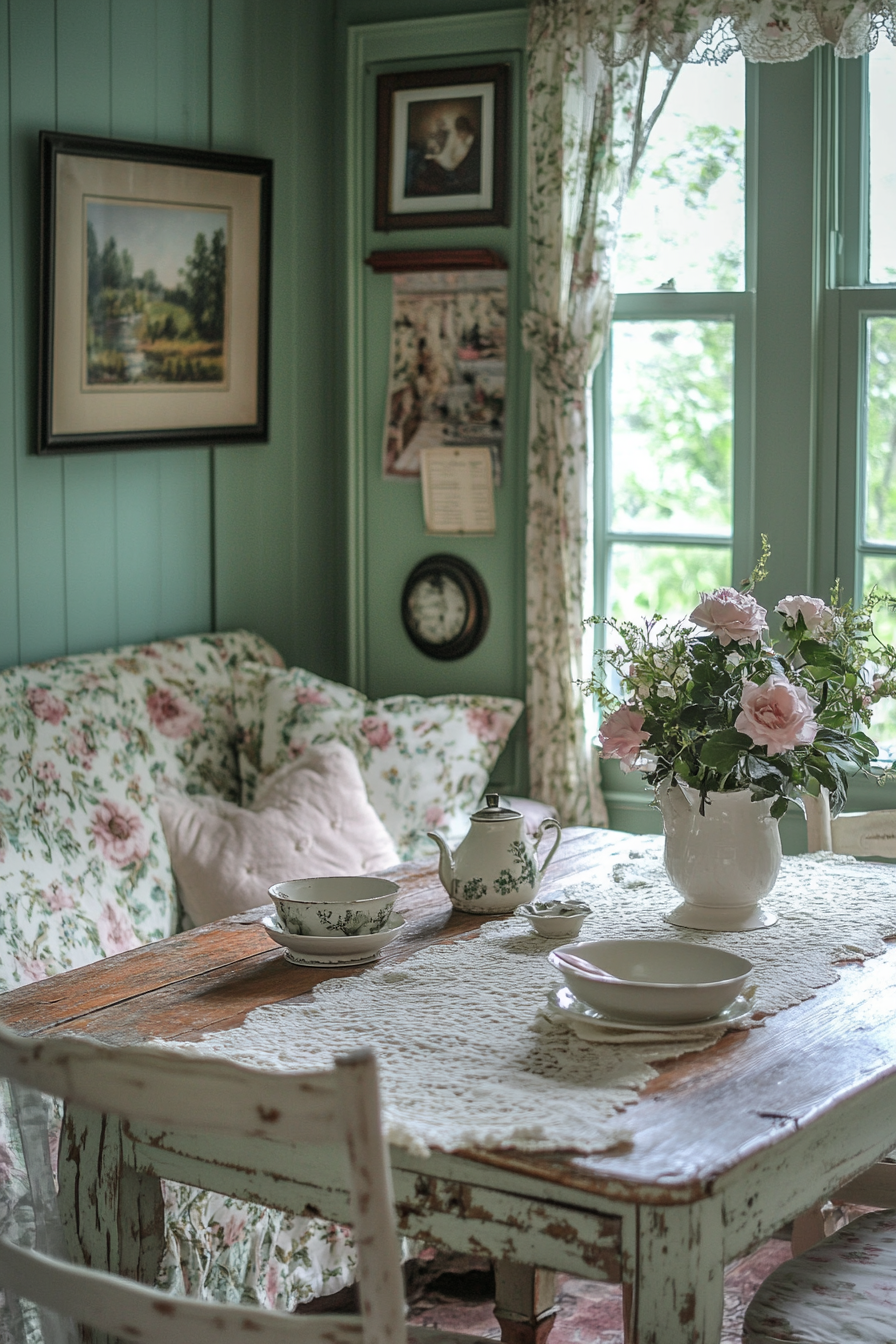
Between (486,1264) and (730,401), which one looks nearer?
(486,1264)

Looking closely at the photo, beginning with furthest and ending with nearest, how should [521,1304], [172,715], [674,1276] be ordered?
[172,715], [521,1304], [674,1276]

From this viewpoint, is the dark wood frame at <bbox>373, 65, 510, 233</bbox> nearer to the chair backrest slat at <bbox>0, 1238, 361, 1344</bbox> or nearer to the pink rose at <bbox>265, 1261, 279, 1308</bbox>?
the pink rose at <bbox>265, 1261, 279, 1308</bbox>

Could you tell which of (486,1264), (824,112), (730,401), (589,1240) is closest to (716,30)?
(824,112)

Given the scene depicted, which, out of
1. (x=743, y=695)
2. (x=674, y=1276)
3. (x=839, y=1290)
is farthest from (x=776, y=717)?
(x=674, y=1276)

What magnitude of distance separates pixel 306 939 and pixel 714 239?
2.33 meters

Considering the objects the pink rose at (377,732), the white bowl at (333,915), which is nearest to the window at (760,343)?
the pink rose at (377,732)

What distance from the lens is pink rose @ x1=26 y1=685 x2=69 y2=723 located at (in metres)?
2.99

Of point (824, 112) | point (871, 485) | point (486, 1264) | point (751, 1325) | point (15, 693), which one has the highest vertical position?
point (824, 112)

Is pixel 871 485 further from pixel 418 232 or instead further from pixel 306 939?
pixel 306 939

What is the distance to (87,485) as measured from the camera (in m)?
3.35

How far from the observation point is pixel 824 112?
11.2 ft

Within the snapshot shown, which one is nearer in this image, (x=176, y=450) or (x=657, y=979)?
(x=657, y=979)

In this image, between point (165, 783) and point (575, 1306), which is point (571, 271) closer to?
point (165, 783)

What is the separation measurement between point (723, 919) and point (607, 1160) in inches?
30.0
